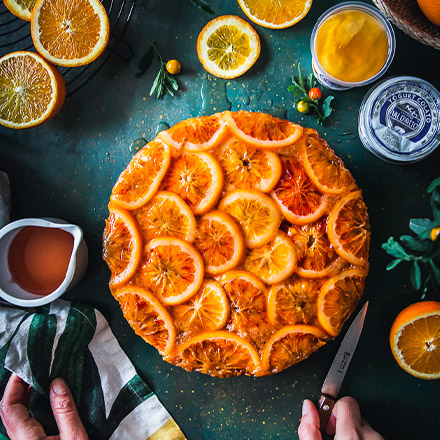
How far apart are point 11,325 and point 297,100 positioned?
1822 millimetres

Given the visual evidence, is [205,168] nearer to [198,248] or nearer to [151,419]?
[198,248]

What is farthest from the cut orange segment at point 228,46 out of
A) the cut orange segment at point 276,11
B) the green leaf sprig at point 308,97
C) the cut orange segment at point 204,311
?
the cut orange segment at point 204,311

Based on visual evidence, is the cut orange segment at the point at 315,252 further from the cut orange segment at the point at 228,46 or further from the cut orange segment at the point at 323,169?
the cut orange segment at the point at 228,46

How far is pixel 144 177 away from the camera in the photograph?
2012 millimetres

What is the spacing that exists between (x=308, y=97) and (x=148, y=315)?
133 centimetres

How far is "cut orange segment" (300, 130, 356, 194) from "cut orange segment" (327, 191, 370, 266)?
0.06m

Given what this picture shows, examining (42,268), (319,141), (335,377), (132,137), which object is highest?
(319,141)

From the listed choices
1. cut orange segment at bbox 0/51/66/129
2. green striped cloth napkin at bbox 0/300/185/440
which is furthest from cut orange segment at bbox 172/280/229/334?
cut orange segment at bbox 0/51/66/129

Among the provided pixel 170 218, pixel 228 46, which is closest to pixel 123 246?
pixel 170 218

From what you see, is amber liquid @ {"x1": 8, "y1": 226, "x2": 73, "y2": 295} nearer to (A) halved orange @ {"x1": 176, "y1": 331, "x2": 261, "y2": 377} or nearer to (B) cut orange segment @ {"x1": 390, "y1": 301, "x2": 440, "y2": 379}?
(A) halved orange @ {"x1": 176, "y1": 331, "x2": 261, "y2": 377}

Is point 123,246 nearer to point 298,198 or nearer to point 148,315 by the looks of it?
point 148,315

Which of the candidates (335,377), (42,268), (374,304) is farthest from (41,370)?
(374,304)

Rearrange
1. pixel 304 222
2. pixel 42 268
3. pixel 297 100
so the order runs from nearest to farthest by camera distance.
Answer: pixel 304 222 → pixel 42 268 → pixel 297 100

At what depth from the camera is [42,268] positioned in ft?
7.20
